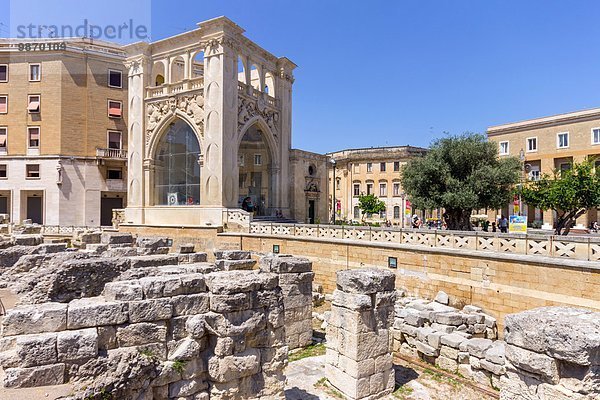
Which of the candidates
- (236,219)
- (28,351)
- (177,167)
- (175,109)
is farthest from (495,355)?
(175,109)

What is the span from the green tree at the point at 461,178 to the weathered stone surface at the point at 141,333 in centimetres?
1770

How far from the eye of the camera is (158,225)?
21.5 m

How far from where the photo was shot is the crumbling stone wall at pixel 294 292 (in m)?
7.93

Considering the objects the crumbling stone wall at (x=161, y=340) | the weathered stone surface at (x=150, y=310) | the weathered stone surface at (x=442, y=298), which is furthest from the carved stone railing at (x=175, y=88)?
the weathered stone surface at (x=150, y=310)

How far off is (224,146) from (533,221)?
1140 inches

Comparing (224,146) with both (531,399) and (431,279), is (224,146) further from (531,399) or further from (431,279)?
(531,399)

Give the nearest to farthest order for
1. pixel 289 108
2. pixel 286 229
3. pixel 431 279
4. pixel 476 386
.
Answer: pixel 476 386, pixel 431 279, pixel 286 229, pixel 289 108

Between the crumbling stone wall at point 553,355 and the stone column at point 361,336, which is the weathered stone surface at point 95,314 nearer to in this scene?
the stone column at point 361,336

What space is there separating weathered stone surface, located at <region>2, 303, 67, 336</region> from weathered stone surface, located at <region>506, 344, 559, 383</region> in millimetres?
5240

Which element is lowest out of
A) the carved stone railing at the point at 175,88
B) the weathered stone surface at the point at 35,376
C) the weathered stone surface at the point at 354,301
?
the weathered stone surface at the point at 354,301

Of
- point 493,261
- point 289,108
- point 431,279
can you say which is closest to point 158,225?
point 289,108

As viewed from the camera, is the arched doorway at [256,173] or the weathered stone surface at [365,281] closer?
the weathered stone surface at [365,281]

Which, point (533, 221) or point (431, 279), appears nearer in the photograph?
point (431, 279)

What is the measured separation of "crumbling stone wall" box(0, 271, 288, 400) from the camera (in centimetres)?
335
